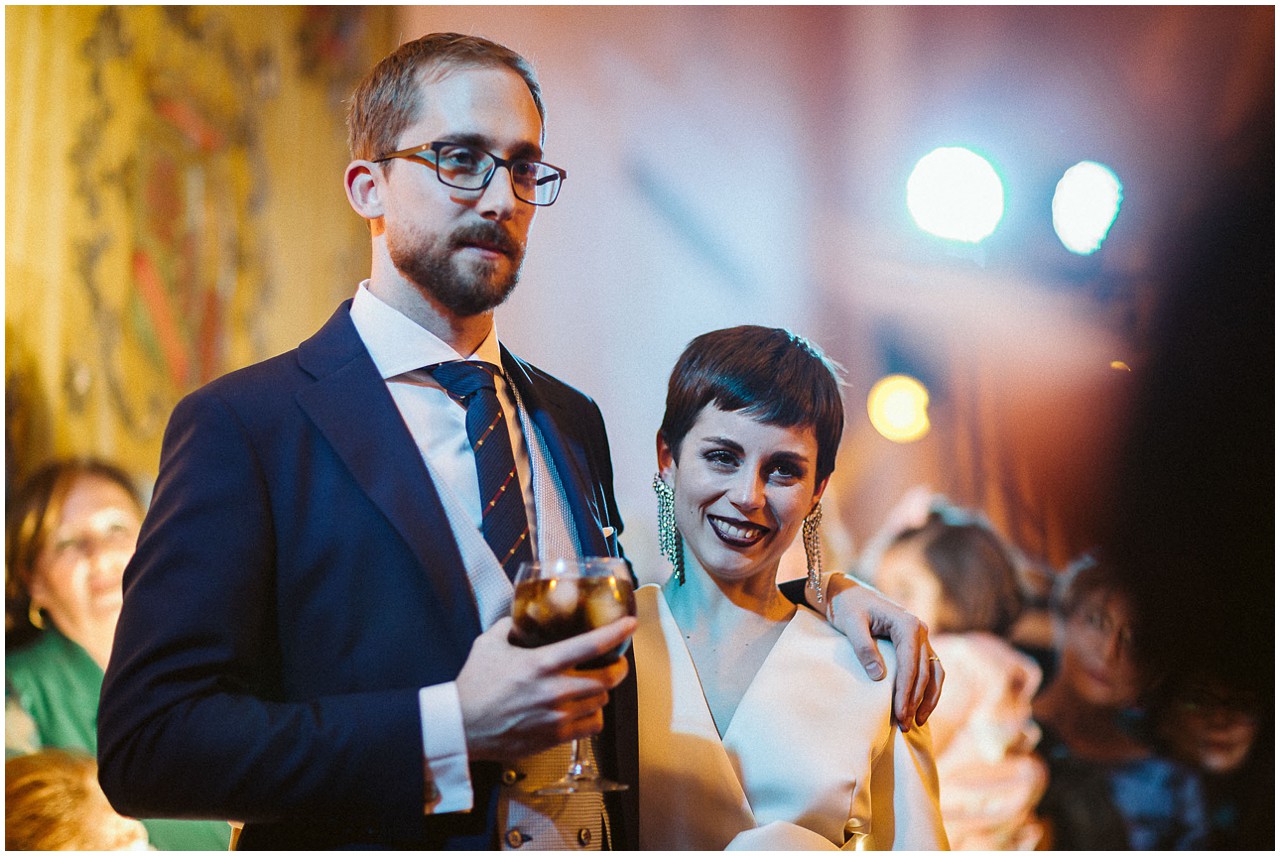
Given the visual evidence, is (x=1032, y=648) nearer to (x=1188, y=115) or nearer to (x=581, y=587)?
(x=1188, y=115)

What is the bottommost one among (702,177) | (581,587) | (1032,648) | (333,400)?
(1032,648)

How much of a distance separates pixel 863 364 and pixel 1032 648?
3.88 ft

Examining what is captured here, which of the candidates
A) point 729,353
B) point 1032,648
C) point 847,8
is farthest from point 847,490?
point 729,353

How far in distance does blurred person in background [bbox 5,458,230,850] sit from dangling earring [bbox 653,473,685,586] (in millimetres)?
1916

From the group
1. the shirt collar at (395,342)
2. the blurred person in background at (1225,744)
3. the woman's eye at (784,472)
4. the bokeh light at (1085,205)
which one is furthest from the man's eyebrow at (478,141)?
the blurred person in background at (1225,744)

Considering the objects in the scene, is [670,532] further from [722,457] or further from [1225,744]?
[1225,744]

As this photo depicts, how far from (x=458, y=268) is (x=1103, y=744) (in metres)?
3.11

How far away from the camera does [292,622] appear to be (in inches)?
56.1

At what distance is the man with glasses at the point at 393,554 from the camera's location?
130 cm

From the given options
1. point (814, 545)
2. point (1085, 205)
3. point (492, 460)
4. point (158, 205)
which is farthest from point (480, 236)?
point (1085, 205)

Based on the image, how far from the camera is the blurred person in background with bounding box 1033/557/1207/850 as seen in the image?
11.8 ft

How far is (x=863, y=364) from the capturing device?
3.63 metres

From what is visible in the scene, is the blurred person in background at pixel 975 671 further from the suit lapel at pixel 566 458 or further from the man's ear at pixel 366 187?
the man's ear at pixel 366 187

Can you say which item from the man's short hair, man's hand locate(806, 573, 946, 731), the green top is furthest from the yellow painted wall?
man's hand locate(806, 573, 946, 731)
